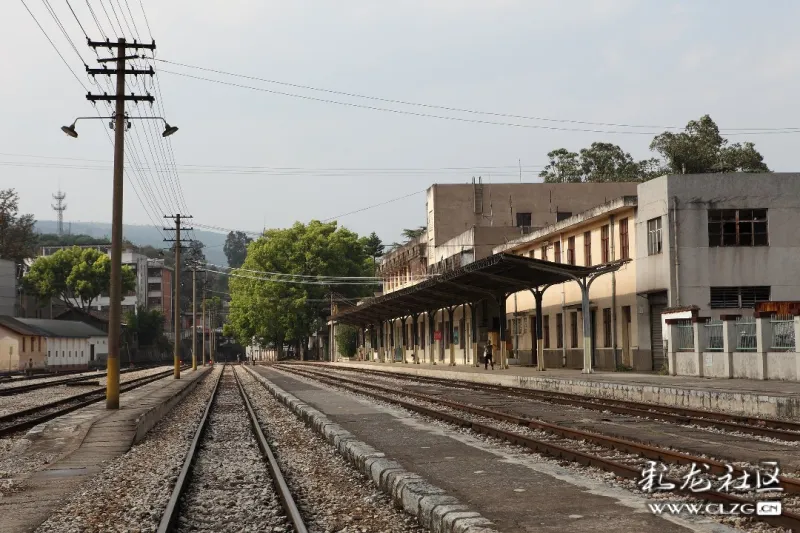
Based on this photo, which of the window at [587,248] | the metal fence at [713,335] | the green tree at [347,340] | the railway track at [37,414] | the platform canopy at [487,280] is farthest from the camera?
the green tree at [347,340]

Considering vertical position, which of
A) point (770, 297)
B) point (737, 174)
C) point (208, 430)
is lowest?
point (208, 430)

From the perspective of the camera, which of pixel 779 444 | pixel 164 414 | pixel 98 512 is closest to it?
pixel 98 512

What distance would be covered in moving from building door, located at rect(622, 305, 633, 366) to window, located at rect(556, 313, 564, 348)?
275 inches

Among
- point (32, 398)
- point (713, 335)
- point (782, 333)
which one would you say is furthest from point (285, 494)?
Answer: point (32, 398)

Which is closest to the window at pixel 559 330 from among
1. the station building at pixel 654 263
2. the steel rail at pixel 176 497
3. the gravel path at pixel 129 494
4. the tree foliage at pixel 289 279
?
the station building at pixel 654 263

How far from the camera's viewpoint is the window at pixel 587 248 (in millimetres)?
44906

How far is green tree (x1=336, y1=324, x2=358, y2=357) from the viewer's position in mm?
104750

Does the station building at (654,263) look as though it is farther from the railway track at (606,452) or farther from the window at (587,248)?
the railway track at (606,452)

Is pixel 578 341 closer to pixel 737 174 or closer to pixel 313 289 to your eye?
pixel 737 174

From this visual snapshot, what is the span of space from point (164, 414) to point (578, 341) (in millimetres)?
24280

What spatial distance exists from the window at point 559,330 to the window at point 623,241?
24.0ft

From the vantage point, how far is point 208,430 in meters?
20.3

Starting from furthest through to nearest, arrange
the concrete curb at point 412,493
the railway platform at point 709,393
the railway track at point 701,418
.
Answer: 1. the railway platform at point 709,393
2. the railway track at point 701,418
3. the concrete curb at point 412,493

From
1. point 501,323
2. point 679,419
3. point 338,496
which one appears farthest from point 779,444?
point 501,323
